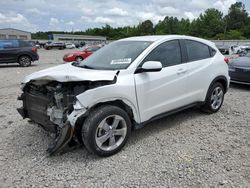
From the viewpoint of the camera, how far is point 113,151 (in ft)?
11.0

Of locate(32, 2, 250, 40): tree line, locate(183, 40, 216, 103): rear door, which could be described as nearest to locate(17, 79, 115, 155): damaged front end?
locate(183, 40, 216, 103): rear door

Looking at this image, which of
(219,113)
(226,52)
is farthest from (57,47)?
(219,113)

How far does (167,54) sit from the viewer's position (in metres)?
4.01

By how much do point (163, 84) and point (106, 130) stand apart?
47.4 inches

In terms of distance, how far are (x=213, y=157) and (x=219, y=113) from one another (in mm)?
2011

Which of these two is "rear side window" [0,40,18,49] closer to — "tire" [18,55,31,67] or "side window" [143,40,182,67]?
"tire" [18,55,31,67]

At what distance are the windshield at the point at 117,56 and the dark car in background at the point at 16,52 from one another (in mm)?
11079

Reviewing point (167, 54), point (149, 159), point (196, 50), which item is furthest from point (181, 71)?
point (149, 159)

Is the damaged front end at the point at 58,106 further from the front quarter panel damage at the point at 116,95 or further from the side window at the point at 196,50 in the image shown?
the side window at the point at 196,50

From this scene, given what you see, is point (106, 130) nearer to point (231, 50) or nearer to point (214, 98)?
point (214, 98)

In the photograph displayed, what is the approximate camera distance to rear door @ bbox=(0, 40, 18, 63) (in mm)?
13438

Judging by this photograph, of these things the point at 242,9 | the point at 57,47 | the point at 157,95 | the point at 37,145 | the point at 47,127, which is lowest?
the point at 37,145

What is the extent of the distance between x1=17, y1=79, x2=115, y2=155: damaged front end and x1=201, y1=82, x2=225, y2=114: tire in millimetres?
2456

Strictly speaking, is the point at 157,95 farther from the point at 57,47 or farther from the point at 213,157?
the point at 57,47
